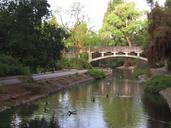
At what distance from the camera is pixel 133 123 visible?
36219 mm

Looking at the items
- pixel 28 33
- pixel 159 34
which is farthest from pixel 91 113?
pixel 159 34

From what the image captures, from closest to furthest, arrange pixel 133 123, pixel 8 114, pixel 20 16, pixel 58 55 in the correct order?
pixel 133 123 → pixel 8 114 → pixel 20 16 → pixel 58 55

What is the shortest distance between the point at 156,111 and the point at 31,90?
15.7m

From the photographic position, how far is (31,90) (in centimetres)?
5341

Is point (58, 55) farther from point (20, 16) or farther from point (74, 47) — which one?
point (74, 47)

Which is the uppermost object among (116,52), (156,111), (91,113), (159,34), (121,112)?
(159,34)

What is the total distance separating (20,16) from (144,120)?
19.8 meters

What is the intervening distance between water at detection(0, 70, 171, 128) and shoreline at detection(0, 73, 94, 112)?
112 centimetres

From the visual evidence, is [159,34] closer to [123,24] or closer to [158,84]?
[158,84]

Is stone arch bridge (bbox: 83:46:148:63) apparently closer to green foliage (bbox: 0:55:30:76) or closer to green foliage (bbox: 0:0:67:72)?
green foliage (bbox: 0:55:30:76)

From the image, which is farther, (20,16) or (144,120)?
(20,16)

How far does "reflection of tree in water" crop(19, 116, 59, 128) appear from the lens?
111ft

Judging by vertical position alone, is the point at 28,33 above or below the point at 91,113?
above

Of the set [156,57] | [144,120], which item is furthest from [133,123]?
[156,57]
